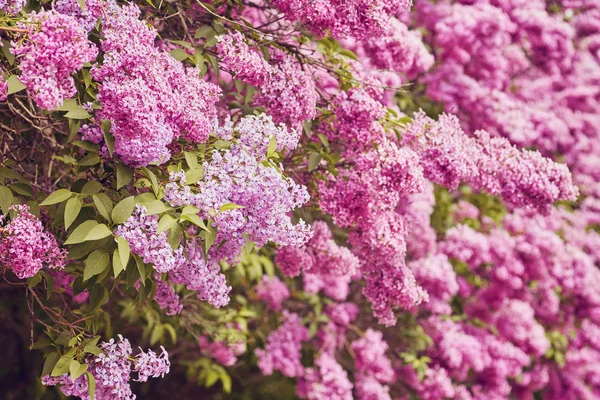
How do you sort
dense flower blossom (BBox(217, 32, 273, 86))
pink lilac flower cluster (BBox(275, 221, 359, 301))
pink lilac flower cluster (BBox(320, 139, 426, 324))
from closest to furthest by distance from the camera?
dense flower blossom (BBox(217, 32, 273, 86))
pink lilac flower cluster (BBox(320, 139, 426, 324))
pink lilac flower cluster (BBox(275, 221, 359, 301))

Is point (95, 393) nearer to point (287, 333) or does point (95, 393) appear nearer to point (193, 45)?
point (193, 45)

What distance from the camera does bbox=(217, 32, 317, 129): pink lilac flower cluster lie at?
2.99 metres

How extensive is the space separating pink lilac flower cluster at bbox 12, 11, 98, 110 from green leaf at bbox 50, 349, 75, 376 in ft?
3.51

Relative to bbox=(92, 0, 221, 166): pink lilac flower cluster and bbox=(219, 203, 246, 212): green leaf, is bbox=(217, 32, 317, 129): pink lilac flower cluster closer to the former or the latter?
bbox=(92, 0, 221, 166): pink lilac flower cluster

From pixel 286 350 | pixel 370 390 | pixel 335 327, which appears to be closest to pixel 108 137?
pixel 286 350

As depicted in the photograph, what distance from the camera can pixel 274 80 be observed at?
317 centimetres

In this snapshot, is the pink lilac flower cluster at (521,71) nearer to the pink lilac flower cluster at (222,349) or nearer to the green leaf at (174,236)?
the pink lilac flower cluster at (222,349)

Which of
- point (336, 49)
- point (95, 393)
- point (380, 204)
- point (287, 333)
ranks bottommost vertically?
point (287, 333)

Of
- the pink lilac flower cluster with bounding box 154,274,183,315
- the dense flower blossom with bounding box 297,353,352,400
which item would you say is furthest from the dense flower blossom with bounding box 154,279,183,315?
the dense flower blossom with bounding box 297,353,352,400

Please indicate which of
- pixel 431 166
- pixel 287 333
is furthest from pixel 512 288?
pixel 431 166

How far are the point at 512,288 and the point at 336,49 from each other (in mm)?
3006

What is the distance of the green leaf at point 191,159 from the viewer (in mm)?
2544

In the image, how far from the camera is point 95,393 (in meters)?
2.66

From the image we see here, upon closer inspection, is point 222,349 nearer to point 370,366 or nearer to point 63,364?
point 370,366
